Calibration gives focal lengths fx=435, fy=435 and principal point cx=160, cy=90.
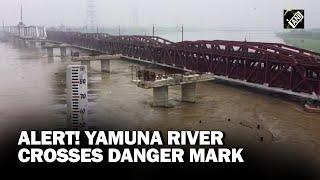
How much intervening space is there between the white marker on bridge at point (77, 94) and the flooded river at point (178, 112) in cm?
1028

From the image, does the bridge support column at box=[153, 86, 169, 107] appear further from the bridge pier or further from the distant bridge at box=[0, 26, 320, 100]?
the bridge pier

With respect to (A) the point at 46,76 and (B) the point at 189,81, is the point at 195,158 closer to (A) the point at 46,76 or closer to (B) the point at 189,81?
(B) the point at 189,81

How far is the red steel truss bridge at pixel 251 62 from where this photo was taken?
42.4 meters

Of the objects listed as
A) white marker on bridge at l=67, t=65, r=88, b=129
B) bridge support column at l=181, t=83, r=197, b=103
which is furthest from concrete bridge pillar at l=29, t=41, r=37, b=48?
white marker on bridge at l=67, t=65, r=88, b=129

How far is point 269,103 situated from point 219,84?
517 inches

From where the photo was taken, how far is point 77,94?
886 inches

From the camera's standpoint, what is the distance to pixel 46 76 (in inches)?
2660

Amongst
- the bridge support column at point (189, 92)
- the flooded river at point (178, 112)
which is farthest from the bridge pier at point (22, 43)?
the bridge support column at point (189, 92)

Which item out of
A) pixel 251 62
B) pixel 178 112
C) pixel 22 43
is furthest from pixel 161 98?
A: pixel 22 43

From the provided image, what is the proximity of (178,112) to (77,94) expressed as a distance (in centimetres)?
1875

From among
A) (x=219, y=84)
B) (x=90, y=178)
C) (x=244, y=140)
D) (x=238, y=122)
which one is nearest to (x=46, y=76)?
(x=219, y=84)

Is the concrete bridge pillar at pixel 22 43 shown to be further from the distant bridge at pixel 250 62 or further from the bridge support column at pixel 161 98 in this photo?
the bridge support column at pixel 161 98

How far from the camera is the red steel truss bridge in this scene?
42438mm

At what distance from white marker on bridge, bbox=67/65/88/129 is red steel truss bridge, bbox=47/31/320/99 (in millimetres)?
25780
